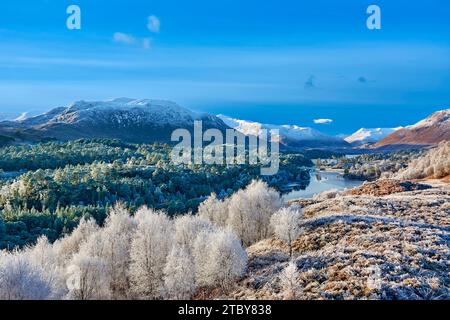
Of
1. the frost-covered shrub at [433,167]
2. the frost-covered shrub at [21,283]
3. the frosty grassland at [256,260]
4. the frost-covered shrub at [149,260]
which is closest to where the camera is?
the frost-covered shrub at [21,283]

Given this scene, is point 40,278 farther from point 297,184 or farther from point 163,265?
point 297,184

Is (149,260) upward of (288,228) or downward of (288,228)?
downward

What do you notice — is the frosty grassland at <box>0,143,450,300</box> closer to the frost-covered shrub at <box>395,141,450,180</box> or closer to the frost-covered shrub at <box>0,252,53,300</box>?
the frost-covered shrub at <box>0,252,53,300</box>

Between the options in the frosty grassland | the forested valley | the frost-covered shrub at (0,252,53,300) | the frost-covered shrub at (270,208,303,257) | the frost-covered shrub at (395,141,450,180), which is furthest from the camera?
the frost-covered shrub at (395,141,450,180)

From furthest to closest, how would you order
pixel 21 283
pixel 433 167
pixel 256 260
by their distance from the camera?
pixel 433 167 → pixel 256 260 → pixel 21 283

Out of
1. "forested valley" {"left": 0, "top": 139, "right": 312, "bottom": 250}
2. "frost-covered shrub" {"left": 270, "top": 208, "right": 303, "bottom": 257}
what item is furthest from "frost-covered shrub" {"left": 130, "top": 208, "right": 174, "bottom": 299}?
"forested valley" {"left": 0, "top": 139, "right": 312, "bottom": 250}

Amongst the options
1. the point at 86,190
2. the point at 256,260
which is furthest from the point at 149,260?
the point at 86,190

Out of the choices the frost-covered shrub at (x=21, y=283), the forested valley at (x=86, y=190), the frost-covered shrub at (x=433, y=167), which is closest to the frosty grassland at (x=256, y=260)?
the frost-covered shrub at (x=21, y=283)

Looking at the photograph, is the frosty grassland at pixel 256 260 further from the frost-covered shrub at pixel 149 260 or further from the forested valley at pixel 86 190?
the forested valley at pixel 86 190

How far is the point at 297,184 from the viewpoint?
193 meters

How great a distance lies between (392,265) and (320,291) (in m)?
7.46

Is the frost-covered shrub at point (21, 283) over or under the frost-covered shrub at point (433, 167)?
under

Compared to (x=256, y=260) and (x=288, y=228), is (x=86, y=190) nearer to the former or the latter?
(x=288, y=228)

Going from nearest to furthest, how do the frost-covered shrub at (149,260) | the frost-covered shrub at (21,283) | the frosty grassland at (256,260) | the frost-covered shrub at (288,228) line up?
the frost-covered shrub at (21,283) < the frosty grassland at (256,260) < the frost-covered shrub at (149,260) < the frost-covered shrub at (288,228)
